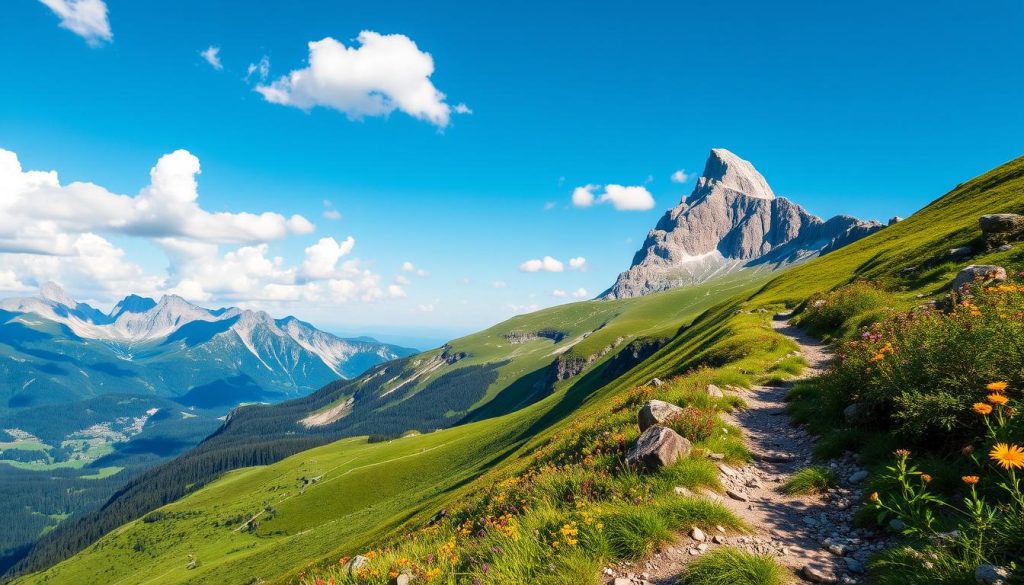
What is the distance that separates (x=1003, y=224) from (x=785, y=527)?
1572 inches

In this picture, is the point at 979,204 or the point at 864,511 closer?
the point at 864,511

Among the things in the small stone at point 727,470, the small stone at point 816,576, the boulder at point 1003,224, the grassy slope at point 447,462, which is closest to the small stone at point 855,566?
the small stone at point 816,576

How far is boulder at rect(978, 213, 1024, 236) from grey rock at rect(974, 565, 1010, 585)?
41330 mm

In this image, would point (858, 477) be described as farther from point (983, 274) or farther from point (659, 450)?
point (983, 274)

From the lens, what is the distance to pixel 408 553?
880 centimetres

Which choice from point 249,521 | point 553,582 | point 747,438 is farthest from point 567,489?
point 249,521

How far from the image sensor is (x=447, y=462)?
5285 inches

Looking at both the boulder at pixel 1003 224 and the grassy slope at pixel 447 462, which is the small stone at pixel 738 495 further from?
the boulder at pixel 1003 224

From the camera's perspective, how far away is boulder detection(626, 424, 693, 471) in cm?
970

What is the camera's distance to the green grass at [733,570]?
19.6 ft

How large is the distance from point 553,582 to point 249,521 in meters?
195

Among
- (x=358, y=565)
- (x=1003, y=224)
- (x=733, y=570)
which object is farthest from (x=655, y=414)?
(x=1003, y=224)

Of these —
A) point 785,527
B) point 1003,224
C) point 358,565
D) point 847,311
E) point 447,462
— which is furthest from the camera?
point 447,462

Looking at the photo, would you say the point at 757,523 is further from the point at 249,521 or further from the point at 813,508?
the point at 249,521
